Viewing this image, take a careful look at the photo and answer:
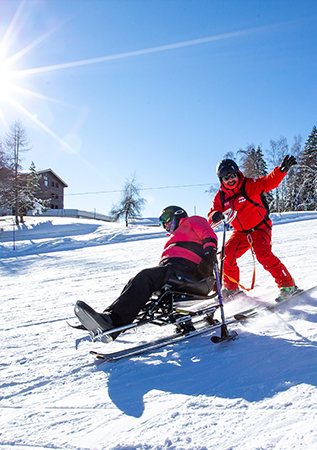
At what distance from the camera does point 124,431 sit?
4.83 ft

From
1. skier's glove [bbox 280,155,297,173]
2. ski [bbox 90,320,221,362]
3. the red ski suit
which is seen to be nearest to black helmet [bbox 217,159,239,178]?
the red ski suit

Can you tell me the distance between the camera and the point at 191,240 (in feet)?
9.20

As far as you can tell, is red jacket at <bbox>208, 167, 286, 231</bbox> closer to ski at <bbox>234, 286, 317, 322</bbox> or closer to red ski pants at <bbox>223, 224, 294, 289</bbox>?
red ski pants at <bbox>223, 224, 294, 289</bbox>

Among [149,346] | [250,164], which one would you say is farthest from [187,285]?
[250,164]

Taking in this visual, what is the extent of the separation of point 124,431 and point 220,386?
2.23 feet

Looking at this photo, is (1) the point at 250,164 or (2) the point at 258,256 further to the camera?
(1) the point at 250,164

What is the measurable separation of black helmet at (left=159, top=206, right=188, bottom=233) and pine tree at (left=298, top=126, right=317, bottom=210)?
30.9 metres

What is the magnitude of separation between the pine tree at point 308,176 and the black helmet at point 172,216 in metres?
30.9

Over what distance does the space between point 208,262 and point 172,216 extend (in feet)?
→ 2.53

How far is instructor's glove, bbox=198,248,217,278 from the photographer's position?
2.54 metres

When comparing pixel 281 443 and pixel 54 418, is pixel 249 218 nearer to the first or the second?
pixel 281 443

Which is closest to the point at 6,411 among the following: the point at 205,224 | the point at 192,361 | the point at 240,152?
the point at 192,361

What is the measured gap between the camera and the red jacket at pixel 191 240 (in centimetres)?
269

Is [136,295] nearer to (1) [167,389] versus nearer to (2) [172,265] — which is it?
(2) [172,265]
